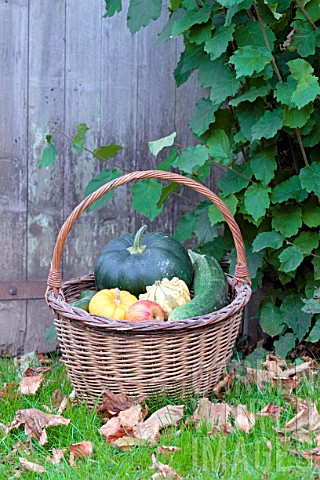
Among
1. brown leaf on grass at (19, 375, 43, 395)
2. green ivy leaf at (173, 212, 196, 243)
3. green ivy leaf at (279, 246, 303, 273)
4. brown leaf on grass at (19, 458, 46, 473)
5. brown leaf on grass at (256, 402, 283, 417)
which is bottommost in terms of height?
brown leaf on grass at (19, 375, 43, 395)

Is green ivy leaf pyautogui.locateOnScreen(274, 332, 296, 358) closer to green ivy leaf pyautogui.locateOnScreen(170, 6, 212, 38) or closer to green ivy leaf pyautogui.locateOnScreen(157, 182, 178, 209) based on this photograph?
green ivy leaf pyautogui.locateOnScreen(157, 182, 178, 209)

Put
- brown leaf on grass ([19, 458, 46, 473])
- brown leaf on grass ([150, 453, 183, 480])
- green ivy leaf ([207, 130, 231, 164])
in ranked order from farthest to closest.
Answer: green ivy leaf ([207, 130, 231, 164])
brown leaf on grass ([19, 458, 46, 473])
brown leaf on grass ([150, 453, 183, 480])

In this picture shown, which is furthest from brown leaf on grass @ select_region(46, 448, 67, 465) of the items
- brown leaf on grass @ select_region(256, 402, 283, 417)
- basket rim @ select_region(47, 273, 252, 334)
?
brown leaf on grass @ select_region(256, 402, 283, 417)

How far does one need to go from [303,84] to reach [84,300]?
1.13 m

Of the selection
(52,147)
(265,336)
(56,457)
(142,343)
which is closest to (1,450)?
(56,457)

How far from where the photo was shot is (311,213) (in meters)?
2.58

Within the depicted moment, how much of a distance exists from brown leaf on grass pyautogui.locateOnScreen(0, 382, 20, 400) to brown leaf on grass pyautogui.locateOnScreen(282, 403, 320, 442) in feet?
3.29

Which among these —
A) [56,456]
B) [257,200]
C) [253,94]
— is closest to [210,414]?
[56,456]

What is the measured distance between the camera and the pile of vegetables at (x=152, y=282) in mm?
2268

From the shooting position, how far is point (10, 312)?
3.00 meters

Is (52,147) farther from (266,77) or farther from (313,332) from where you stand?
(313,332)

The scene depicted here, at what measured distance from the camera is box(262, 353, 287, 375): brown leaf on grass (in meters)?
2.61

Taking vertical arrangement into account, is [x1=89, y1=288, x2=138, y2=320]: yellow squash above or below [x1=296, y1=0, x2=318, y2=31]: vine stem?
below

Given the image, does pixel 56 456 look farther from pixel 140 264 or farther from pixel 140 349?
pixel 140 264
